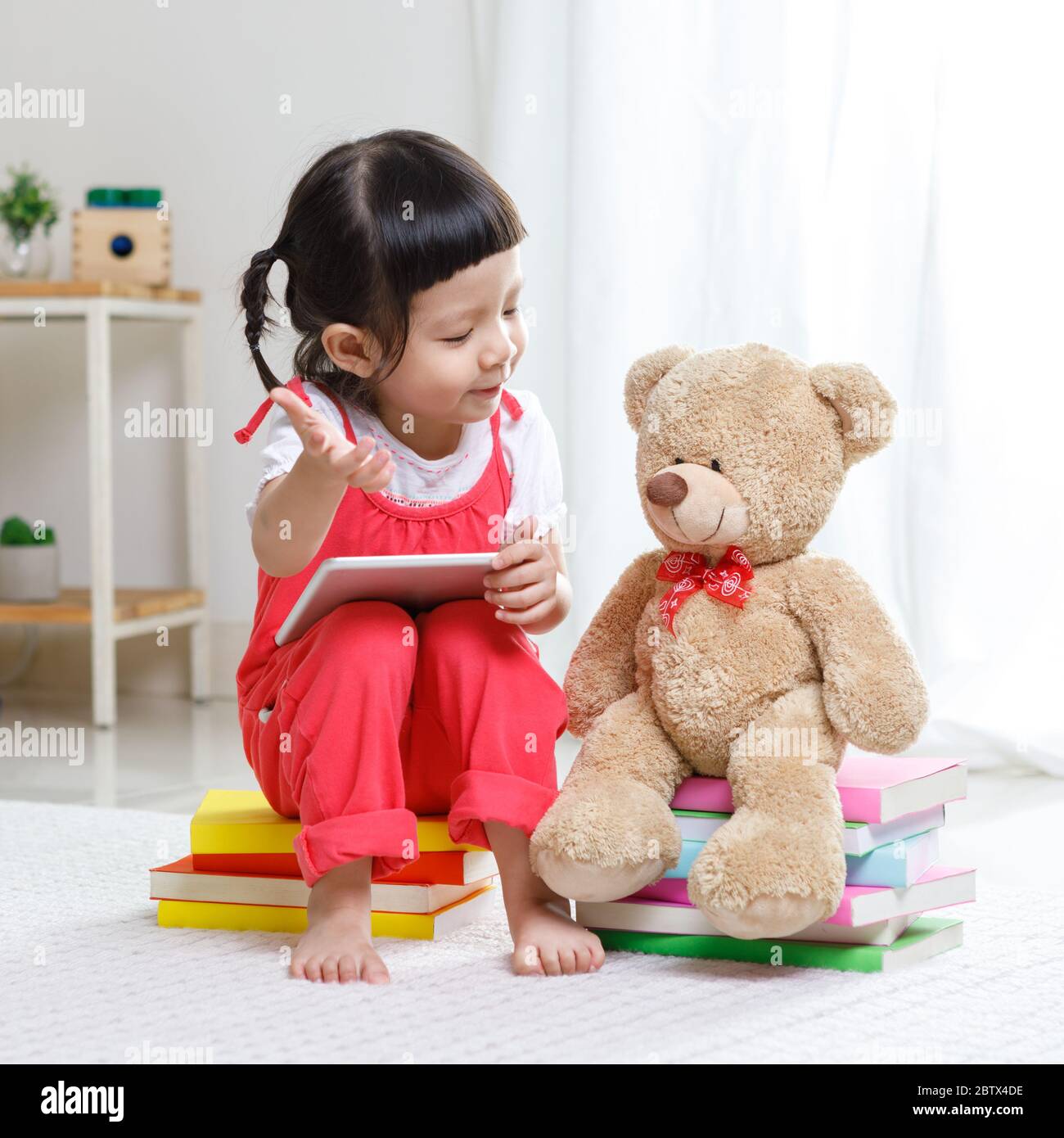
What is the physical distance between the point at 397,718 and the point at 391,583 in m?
0.09

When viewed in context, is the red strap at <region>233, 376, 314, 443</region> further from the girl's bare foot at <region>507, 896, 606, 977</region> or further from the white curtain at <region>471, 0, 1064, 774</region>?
the white curtain at <region>471, 0, 1064, 774</region>

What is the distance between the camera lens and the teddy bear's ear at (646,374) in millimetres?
1050

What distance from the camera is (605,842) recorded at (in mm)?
921

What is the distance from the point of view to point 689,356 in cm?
104

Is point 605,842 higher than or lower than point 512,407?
lower

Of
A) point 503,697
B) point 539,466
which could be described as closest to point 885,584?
point 539,466

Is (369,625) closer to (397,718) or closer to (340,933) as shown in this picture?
(397,718)

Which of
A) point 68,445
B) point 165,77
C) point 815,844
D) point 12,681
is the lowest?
point 12,681

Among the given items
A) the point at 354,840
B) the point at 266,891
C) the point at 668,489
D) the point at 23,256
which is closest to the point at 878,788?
the point at 668,489

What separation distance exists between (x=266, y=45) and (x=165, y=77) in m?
0.18

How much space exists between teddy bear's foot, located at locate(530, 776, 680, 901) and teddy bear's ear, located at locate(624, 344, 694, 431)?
271 millimetres

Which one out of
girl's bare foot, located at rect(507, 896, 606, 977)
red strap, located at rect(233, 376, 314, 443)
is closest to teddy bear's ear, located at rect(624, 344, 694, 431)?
red strap, located at rect(233, 376, 314, 443)

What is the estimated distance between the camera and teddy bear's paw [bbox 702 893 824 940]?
2.84 ft
